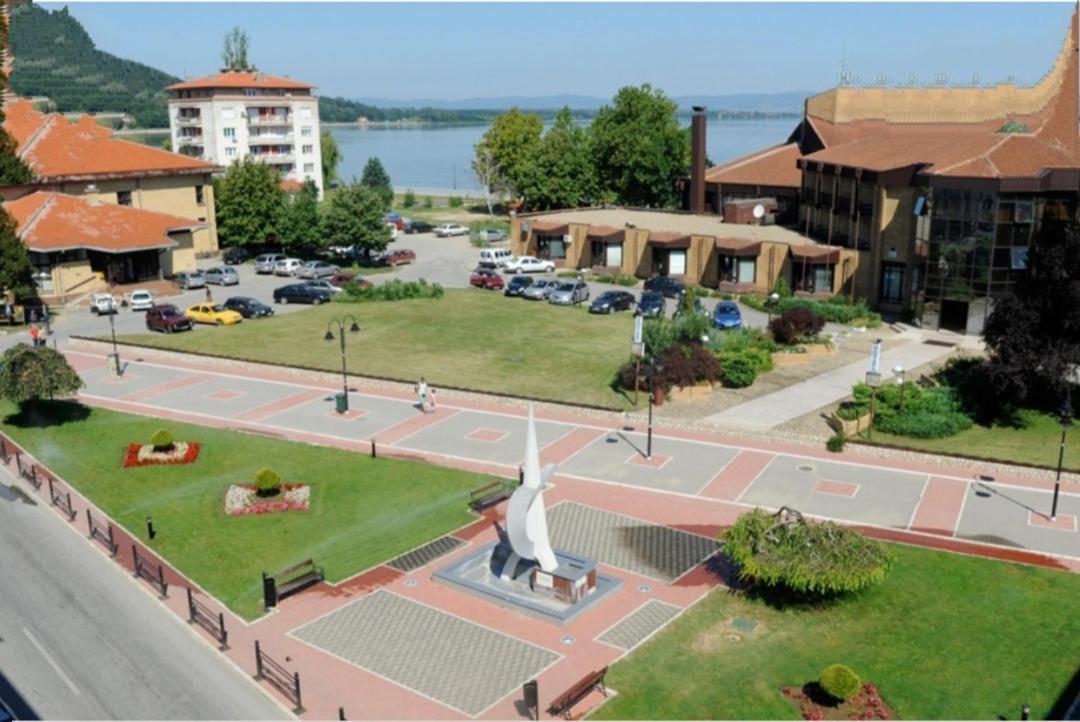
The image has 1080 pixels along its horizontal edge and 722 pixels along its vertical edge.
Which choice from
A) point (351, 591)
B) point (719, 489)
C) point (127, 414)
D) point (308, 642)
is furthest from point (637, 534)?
point (127, 414)

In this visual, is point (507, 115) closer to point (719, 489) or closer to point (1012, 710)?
point (719, 489)

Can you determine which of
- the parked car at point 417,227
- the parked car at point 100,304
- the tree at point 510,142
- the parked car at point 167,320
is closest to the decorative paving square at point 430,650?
the parked car at point 167,320

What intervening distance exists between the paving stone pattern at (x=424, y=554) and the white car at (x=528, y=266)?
45054 mm

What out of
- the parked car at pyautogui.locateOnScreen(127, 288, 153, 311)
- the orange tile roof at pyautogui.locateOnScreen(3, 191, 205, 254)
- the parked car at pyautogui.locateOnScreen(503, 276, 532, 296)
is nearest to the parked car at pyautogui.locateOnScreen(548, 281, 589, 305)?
the parked car at pyautogui.locateOnScreen(503, 276, 532, 296)

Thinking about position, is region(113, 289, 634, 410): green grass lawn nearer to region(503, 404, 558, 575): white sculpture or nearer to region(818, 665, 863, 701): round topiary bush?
region(503, 404, 558, 575): white sculpture

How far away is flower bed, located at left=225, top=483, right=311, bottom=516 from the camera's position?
29.7 metres

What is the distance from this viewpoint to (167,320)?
177 feet

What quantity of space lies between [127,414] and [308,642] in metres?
21.3

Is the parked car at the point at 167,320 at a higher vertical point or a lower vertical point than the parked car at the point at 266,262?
lower

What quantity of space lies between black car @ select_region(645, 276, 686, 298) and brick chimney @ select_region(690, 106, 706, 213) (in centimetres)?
1710

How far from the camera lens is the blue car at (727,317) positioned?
51.8 meters

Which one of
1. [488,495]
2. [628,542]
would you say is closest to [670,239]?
[488,495]

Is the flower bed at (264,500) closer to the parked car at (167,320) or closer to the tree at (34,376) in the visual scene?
the tree at (34,376)

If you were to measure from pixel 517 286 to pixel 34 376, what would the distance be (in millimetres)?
32837
